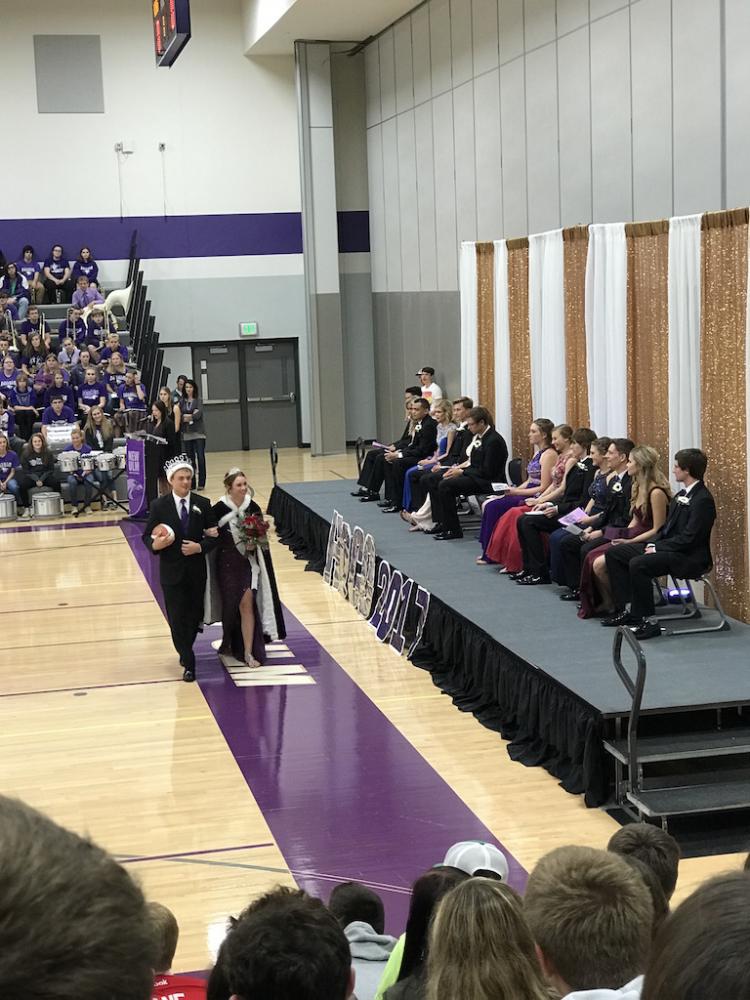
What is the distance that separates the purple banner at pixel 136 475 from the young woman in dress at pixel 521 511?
288 inches

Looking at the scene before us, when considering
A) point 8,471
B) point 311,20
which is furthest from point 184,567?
point 311,20

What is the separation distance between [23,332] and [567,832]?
18.9 metres

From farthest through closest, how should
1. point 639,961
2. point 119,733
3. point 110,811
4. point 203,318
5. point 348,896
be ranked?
point 203,318, point 119,733, point 110,811, point 348,896, point 639,961

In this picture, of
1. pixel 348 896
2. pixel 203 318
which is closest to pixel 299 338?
pixel 203 318

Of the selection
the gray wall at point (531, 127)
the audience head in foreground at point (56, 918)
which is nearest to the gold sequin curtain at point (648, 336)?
the gray wall at point (531, 127)

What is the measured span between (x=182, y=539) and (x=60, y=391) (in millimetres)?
11412

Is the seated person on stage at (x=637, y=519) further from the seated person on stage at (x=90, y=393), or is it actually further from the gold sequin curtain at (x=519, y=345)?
the seated person on stage at (x=90, y=393)

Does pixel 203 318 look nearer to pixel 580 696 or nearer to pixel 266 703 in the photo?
pixel 266 703

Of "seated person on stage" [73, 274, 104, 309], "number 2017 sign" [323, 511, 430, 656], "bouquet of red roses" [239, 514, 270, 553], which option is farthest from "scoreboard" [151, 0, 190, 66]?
"seated person on stage" [73, 274, 104, 309]

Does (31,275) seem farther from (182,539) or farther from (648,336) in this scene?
(648,336)

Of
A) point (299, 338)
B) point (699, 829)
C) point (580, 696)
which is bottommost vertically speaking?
point (699, 829)

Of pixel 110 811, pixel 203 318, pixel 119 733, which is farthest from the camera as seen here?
pixel 203 318

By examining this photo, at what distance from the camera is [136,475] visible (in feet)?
62.3

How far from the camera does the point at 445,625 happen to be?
1083cm
